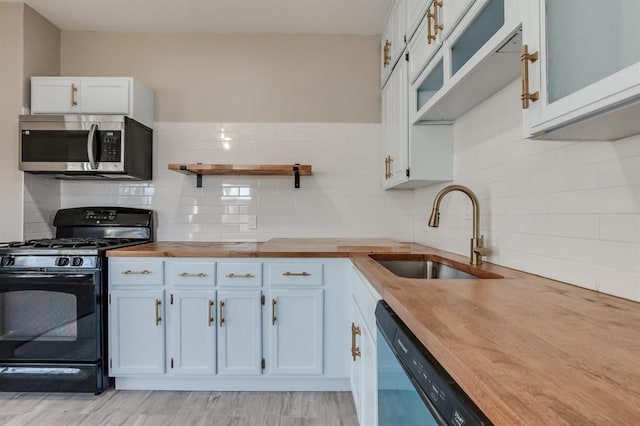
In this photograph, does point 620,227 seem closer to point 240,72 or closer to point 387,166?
point 387,166

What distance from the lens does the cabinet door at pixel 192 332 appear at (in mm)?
2221

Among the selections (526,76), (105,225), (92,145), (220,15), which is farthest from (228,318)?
(220,15)

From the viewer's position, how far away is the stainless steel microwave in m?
2.55

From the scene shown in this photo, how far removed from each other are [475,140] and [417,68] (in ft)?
1.57

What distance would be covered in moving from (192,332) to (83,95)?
1.87m

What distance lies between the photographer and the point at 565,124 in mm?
848

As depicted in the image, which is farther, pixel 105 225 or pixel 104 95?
pixel 105 225

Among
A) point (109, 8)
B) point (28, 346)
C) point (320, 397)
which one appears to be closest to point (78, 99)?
point (109, 8)

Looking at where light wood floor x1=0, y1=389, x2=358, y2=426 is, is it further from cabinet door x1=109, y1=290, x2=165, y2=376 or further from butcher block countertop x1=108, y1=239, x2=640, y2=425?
butcher block countertop x1=108, y1=239, x2=640, y2=425

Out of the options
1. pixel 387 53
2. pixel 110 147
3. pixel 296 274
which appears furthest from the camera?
pixel 387 53

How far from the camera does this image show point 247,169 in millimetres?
2570

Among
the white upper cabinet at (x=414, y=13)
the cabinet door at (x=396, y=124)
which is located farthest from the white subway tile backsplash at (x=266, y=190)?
the white upper cabinet at (x=414, y=13)

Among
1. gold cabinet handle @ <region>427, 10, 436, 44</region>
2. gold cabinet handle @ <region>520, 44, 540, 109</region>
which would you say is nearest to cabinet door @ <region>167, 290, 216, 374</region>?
gold cabinet handle @ <region>427, 10, 436, 44</region>

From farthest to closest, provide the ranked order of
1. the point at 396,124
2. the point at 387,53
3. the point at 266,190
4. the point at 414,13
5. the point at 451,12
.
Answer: the point at 266,190, the point at 387,53, the point at 396,124, the point at 414,13, the point at 451,12
